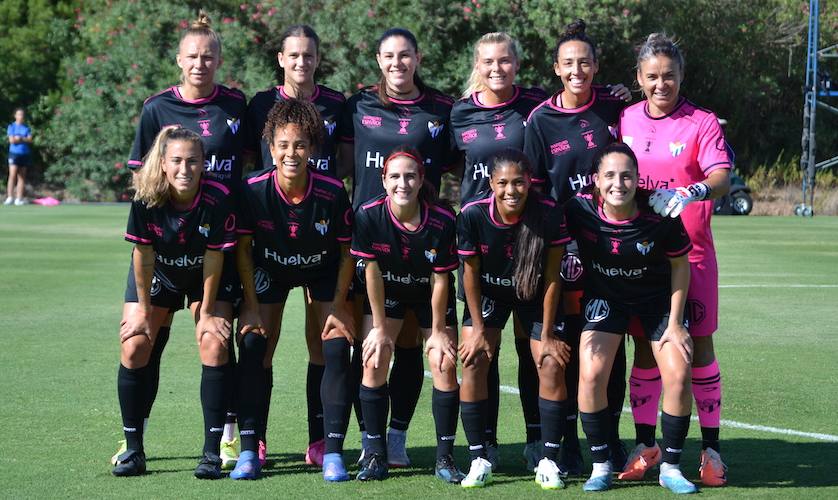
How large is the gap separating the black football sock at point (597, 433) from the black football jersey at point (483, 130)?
50.1 inches

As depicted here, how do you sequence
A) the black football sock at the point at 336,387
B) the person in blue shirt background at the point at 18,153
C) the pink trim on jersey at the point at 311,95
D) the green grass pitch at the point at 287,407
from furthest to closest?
the person in blue shirt background at the point at 18,153 → the pink trim on jersey at the point at 311,95 → the black football sock at the point at 336,387 → the green grass pitch at the point at 287,407

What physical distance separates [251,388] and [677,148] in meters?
2.36

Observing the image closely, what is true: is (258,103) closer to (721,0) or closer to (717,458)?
(717,458)

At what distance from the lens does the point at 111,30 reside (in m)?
29.8

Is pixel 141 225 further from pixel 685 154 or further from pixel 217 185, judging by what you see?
pixel 685 154

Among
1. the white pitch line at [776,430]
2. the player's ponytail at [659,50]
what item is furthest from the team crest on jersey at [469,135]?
the white pitch line at [776,430]

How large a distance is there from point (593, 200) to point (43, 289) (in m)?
8.11

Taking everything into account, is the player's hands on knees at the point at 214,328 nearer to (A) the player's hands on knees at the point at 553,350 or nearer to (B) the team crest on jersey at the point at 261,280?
(B) the team crest on jersey at the point at 261,280

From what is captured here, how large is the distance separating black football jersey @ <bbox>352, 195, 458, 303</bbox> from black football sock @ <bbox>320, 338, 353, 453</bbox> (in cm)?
43

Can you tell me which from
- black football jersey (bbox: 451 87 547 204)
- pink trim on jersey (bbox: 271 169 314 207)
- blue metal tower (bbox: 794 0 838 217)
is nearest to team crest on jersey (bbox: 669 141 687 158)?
black football jersey (bbox: 451 87 547 204)

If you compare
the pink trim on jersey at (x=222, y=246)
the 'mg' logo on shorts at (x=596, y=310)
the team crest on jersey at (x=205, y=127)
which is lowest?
the 'mg' logo on shorts at (x=596, y=310)

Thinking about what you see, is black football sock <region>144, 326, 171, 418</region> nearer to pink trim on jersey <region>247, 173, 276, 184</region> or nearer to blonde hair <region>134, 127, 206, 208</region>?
blonde hair <region>134, 127, 206, 208</region>

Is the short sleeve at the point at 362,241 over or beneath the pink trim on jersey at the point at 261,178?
beneath

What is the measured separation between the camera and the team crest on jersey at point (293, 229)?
571 centimetres
